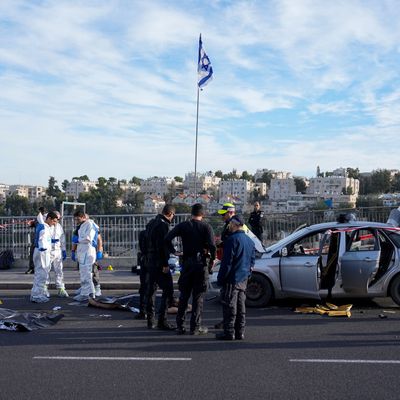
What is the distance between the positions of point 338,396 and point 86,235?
7056 mm

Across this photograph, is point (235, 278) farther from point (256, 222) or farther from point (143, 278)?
point (256, 222)

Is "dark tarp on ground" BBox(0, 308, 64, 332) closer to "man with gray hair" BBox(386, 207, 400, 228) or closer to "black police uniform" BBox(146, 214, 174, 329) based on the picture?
"black police uniform" BBox(146, 214, 174, 329)

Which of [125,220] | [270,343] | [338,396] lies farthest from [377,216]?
[338,396]

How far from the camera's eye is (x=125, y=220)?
18562 mm

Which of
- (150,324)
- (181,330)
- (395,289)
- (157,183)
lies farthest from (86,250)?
(157,183)

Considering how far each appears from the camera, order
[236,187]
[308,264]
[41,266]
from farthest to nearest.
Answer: [236,187] < [41,266] < [308,264]

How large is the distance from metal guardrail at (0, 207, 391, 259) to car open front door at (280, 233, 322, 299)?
22.2 feet

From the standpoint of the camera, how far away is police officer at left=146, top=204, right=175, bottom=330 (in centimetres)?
890

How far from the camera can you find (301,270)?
10.5 m

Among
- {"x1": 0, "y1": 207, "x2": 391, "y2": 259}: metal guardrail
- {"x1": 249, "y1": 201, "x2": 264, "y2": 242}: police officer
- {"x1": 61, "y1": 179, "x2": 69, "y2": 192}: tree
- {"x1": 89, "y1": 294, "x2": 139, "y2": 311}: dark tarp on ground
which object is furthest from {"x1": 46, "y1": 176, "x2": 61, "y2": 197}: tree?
{"x1": 89, "y1": 294, "x2": 139, "y2": 311}: dark tarp on ground

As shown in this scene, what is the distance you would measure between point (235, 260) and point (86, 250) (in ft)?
14.9

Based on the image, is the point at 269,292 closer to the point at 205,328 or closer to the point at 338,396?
the point at 205,328

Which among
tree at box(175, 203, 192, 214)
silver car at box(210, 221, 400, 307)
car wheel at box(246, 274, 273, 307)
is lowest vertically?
car wheel at box(246, 274, 273, 307)

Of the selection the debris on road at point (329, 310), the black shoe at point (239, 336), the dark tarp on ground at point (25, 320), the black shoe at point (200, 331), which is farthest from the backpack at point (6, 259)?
the black shoe at point (239, 336)
